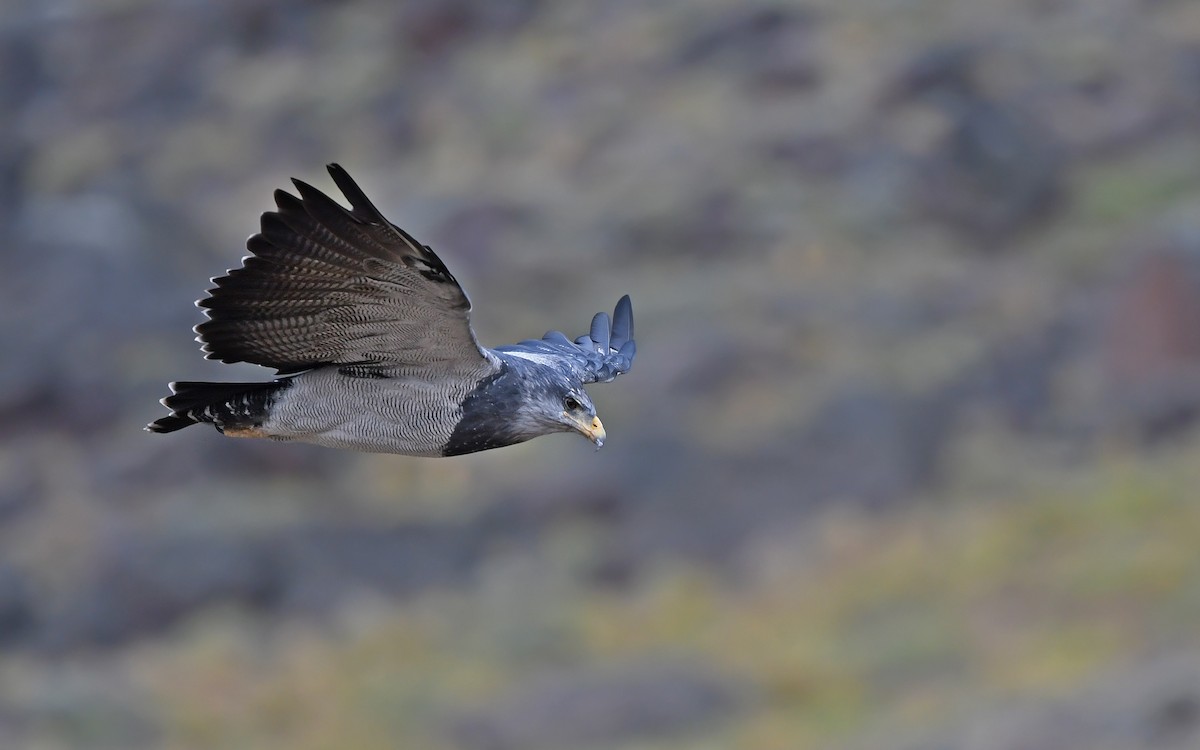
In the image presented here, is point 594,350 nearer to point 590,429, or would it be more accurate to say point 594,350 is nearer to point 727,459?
point 590,429

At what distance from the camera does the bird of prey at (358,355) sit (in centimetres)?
758

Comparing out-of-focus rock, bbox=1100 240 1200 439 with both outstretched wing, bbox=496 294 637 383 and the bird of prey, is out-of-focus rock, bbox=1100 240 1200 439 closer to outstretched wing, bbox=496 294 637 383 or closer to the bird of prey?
outstretched wing, bbox=496 294 637 383

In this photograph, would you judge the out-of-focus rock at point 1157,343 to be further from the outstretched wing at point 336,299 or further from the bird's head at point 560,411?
the outstretched wing at point 336,299

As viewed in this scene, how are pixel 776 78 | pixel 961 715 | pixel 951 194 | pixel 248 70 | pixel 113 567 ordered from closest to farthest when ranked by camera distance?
pixel 961 715
pixel 113 567
pixel 951 194
pixel 776 78
pixel 248 70

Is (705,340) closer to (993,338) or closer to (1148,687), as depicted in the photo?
(993,338)

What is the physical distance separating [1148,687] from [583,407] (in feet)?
45.7

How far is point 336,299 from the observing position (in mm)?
7809

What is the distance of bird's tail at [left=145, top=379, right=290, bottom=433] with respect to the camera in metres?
8.37

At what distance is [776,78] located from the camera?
39.6 m

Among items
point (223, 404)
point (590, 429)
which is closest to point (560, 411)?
point (590, 429)

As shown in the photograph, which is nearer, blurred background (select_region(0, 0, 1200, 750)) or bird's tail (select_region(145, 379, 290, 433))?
bird's tail (select_region(145, 379, 290, 433))

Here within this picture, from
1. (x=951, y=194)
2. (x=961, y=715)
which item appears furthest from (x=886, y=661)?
(x=951, y=194)

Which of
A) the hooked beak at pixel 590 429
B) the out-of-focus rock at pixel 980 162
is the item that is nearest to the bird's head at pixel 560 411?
the hooked beak at pixel 590 429

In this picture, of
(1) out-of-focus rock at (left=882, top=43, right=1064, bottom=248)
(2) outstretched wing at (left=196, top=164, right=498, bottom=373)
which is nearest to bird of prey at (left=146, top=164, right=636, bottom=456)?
(2) outstretched wing at (left=196, top=164, right=498, bottom=373)
